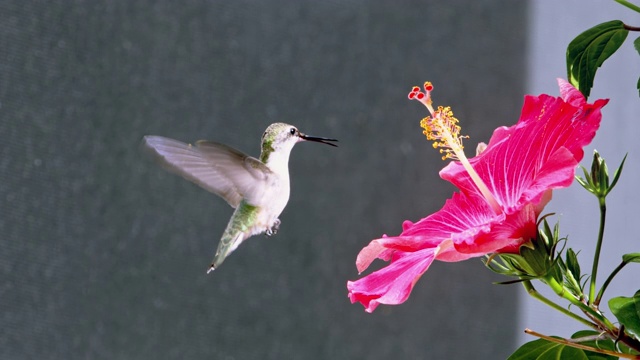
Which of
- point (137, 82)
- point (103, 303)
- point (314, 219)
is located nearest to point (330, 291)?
point (314, 219)

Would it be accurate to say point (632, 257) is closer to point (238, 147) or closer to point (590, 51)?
point (590, 51)

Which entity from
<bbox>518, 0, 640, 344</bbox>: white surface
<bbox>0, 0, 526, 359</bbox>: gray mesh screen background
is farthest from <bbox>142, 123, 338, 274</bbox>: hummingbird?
<bbox>518, 0, 640, 344</bbox>: white surface

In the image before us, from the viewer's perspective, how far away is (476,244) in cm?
48

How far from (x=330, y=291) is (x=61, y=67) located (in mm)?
1117

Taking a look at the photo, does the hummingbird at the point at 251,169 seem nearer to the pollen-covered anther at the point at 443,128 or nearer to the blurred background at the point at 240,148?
the pollen-covered anther at the point at 443,128

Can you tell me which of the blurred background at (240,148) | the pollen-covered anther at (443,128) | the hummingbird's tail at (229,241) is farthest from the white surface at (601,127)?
the pollen-covered anther at (443,128)

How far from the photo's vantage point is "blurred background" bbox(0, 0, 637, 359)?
2445mm


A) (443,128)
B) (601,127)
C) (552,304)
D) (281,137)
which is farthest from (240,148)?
(552,304)

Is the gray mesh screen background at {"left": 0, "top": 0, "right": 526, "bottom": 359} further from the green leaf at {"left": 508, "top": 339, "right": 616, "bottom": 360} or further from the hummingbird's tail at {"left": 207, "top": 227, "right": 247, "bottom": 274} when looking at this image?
the green leaf at {"left": 508, "top": 339, "right": 616, "bottom": 360}

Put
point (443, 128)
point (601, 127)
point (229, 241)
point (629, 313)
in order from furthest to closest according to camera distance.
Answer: point (601, 127)
point (229, 241)
point (443, 128)
point (629, 313)

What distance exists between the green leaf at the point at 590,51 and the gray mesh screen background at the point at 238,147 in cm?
211

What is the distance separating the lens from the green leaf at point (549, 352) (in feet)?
1.78

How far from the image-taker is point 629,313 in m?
0.47

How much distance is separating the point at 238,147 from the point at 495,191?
2.20 metres
